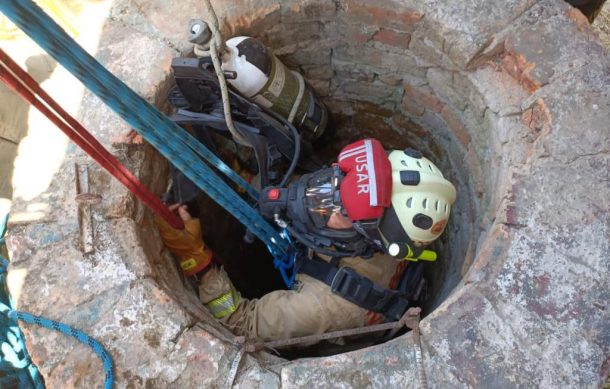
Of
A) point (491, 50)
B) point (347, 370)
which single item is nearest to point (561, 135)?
point (491, 50)

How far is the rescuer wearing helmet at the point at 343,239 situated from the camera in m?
2.43

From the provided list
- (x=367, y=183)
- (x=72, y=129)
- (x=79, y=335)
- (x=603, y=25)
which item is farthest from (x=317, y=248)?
(x=603, y=25)

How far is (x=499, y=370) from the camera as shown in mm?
1864

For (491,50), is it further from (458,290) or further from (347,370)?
(347,370)

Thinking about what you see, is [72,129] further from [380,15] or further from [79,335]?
[380,15]

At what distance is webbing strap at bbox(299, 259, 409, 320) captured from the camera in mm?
2641

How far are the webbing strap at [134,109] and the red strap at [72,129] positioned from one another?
0.58ft

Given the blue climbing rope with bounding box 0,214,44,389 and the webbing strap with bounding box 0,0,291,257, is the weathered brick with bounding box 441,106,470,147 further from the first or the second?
the blue climbing rope with bounding box 0,214,44,389

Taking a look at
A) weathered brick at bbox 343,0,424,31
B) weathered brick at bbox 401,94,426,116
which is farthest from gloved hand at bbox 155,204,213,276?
weathered brick at bbox 401,94,426,116

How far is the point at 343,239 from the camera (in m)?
2.65

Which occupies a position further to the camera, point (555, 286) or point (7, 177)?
point (7, 177)

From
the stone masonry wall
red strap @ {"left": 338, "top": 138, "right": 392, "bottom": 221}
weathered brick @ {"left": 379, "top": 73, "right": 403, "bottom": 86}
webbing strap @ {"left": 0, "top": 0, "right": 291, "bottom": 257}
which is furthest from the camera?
weathered brick @ {"left": 379, "top": 73, "right": 403, "bottom": 86}

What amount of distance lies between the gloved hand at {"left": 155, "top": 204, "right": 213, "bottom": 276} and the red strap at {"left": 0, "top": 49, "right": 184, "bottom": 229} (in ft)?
0.34

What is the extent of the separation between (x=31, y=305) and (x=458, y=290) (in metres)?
1.73
